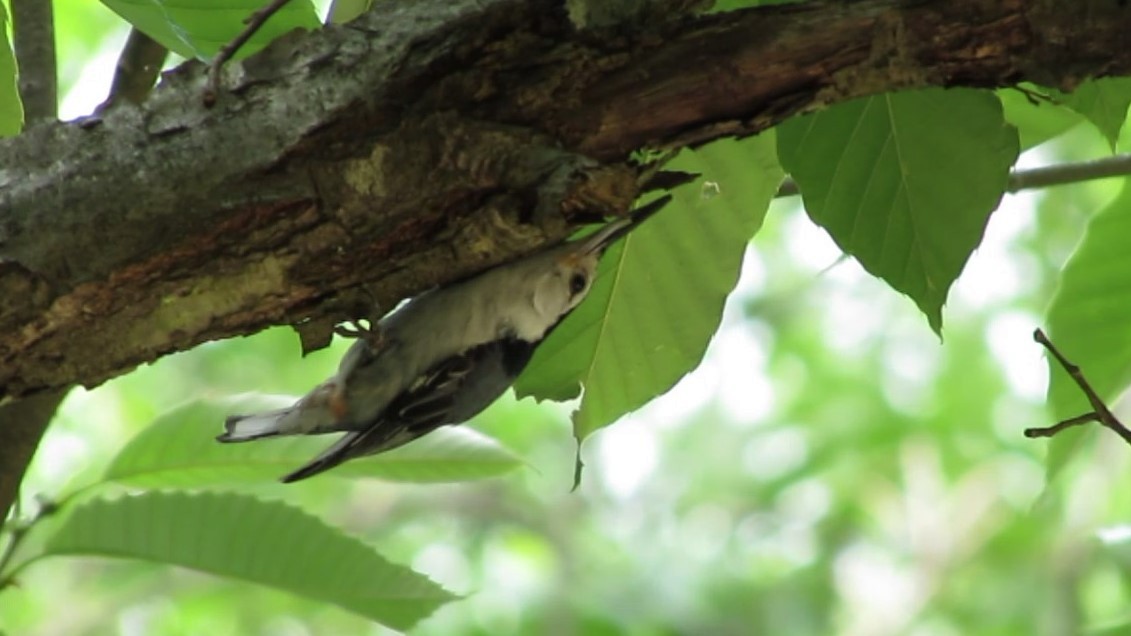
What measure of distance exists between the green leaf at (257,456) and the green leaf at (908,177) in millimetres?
753

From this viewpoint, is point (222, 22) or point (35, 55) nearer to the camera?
point (222, 22)

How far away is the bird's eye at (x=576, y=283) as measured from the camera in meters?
1.97

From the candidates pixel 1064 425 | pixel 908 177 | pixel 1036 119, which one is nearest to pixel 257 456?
pixel 908 177

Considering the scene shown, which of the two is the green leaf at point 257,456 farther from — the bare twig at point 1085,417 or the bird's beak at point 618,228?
the bare twig at point 1085,417

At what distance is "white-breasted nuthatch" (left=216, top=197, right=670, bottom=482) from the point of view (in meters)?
1.94

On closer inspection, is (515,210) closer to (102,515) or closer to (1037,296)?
(102,515)

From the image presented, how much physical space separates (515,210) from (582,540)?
17.9 ft

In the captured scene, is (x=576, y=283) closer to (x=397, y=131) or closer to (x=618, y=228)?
(x=618, y=228)

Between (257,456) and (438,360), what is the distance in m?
0.43

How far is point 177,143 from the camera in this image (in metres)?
1.52

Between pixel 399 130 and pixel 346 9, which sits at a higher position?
pixel 346 9

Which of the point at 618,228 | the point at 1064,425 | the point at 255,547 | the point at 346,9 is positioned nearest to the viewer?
A: the point at 1064,425

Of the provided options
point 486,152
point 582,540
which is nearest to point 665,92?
point 486,152

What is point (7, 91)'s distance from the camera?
1727 millimetres
